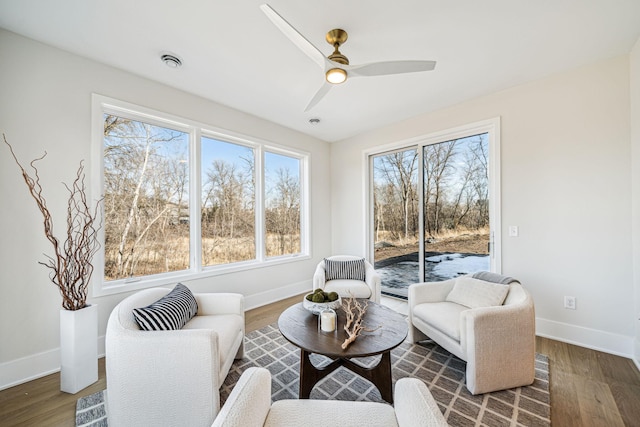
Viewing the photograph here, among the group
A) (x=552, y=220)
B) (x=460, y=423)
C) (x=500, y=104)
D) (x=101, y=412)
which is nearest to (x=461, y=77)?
(x=500, y=104)

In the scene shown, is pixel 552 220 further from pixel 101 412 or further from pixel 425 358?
pixel 101 412

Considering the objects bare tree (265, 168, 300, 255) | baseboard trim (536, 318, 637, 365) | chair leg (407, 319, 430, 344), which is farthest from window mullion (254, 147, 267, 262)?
baseboard trim (536, 318, 637, 365)

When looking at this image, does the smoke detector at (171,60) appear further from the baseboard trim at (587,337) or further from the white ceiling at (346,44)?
the baseboard trim at (587,337)

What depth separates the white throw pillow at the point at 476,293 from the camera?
2.12m

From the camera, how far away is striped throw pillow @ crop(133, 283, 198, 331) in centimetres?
158

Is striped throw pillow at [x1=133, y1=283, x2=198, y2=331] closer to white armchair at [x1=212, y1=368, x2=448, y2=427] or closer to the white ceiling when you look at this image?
white armchair at [x1=212, y1=368, x2=448, y2=427]

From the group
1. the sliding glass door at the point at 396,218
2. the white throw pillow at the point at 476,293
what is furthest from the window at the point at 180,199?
the white throw pillow at the point at 476,293

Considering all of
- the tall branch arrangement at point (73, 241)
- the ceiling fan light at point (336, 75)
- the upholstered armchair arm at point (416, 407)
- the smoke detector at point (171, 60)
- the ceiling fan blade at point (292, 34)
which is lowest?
the upholstered armchair arm at point (416, 407)

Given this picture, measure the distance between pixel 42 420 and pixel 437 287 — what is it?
3085mm

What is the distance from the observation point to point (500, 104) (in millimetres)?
2896

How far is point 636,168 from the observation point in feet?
7.07

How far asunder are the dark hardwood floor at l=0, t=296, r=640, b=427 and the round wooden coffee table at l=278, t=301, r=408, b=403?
1.01 metres

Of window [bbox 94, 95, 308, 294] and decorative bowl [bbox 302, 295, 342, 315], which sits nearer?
decorative bowl [bbox 302, 295, 342, 315]

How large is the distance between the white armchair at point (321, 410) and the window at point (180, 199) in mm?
2174
